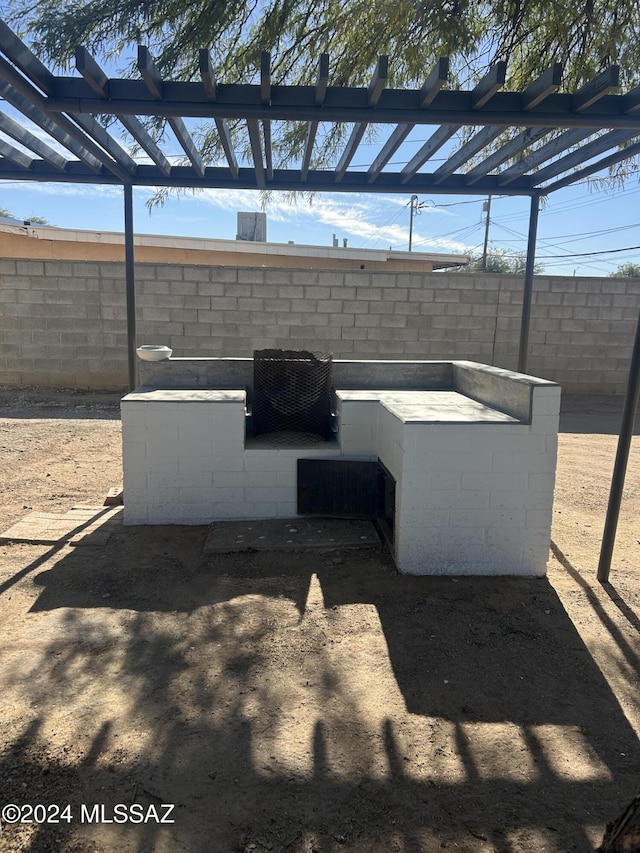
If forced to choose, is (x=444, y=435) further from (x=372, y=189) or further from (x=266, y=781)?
(x=372, y=189)

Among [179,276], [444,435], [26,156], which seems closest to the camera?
[444,435]

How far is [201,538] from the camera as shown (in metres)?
4.34

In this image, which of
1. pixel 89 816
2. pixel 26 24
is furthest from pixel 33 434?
pixel 89 816

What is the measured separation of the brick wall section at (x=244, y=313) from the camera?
32.0 feet

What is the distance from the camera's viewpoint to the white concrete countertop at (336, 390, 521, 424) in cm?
381

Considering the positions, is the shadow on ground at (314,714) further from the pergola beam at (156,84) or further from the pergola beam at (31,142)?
the pergola beam at (31,142)

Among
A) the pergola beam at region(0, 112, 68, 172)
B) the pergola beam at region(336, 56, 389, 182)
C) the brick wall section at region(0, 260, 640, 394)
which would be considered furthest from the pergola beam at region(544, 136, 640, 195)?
the brick wall section at region(0, 260, 640, 394)

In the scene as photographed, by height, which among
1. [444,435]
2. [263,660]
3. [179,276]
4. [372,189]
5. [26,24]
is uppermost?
[26,24]

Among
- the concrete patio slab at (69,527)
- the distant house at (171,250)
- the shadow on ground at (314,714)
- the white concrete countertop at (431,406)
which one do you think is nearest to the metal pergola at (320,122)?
the white concrete countertop at (431,406)

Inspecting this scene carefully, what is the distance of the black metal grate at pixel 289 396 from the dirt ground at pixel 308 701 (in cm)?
111

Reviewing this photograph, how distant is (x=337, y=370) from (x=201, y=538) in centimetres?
219

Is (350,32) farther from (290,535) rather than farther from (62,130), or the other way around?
(290,535)

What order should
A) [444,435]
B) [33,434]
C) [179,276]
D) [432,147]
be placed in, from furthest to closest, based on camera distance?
1. [179,276]
2. [33,434]
3. [432,147]
4. [444,435]

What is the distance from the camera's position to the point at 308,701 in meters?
2.58
